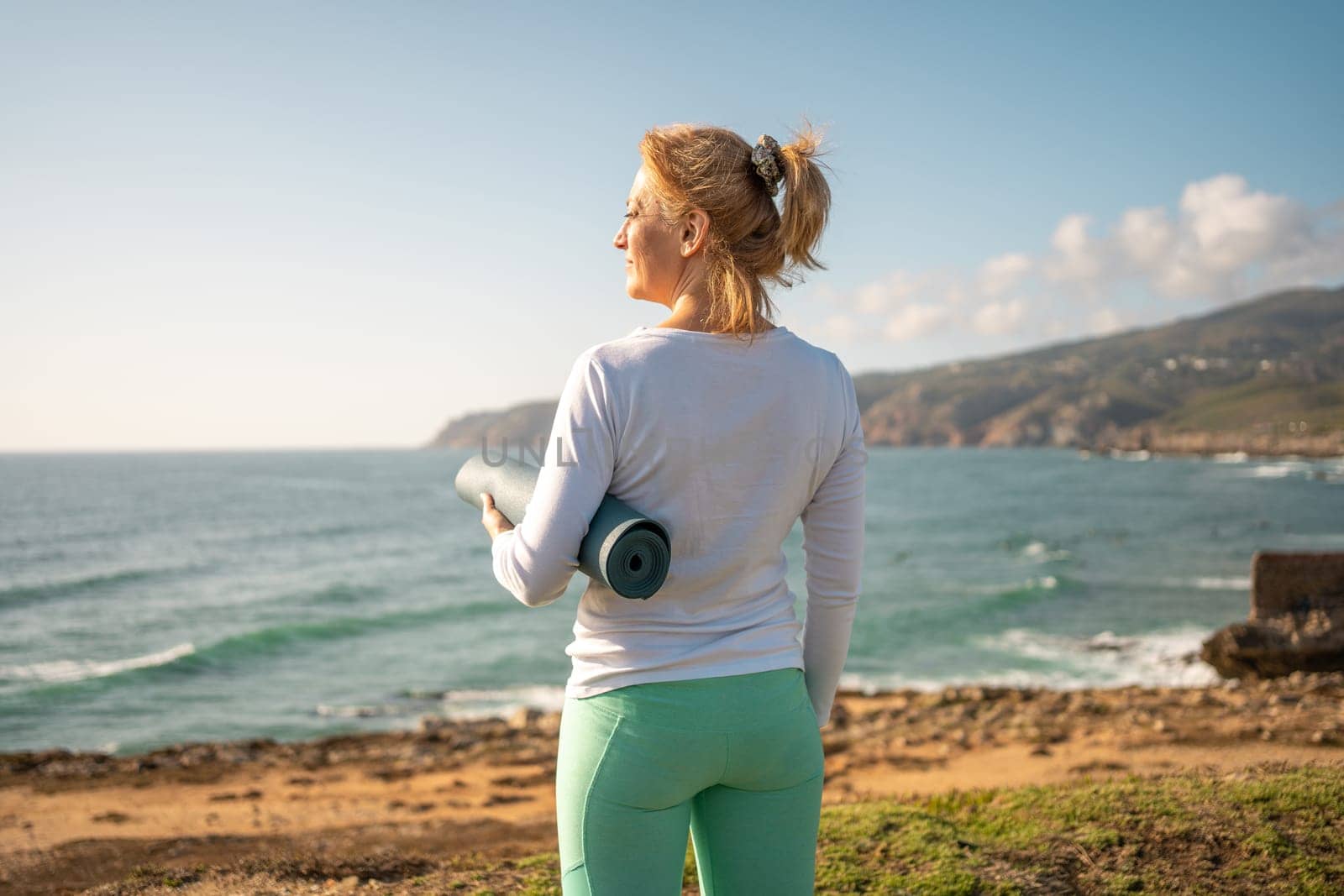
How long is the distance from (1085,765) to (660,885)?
7.75 meters

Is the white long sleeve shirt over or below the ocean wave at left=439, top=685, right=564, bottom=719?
over

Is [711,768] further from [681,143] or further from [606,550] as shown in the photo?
[681,143]

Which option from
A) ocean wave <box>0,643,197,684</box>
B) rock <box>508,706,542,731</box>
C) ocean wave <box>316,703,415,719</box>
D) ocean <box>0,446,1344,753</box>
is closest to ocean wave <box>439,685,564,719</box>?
ocean <box>0,446,1344,753</box>

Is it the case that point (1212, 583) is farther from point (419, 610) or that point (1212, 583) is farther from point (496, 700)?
point (419, 610)

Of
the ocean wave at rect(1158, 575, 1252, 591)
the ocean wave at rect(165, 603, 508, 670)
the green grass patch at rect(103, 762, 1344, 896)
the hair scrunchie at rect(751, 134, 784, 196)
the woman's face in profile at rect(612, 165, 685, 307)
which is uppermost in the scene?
the hair scrunchie at rect(751, 134, 784, 196)

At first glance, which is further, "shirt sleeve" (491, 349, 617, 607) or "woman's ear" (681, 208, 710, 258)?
"woman's ear" (681, 208, 710, 258)

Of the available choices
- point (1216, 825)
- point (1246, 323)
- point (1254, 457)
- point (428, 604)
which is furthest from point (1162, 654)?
point (1246, 323)

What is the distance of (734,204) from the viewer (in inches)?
66.4

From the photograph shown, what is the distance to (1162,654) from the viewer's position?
1878cm

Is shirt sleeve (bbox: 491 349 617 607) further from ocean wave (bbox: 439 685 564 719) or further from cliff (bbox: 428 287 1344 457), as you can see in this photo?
cliff (bbox: 428 287 1344 457)

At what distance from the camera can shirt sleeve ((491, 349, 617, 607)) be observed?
61.4 inches

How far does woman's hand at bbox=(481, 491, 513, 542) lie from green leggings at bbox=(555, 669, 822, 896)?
0.39m

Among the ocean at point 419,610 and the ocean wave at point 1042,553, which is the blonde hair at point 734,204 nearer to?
the ocean at point 419,610

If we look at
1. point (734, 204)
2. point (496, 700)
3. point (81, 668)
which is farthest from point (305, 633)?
point (734, 204)
